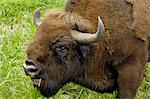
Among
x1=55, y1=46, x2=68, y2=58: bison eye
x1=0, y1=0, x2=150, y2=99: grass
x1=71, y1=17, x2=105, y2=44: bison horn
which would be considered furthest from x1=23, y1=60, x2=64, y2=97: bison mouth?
x1=0, y1=0, x2=150, y2=99: grass

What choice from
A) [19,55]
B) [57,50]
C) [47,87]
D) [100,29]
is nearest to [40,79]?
[47,87]

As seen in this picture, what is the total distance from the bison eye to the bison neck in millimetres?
301

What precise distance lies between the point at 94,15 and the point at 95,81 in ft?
2.45

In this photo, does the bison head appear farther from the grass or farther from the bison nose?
the grass

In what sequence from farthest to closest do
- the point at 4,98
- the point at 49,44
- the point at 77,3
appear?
the point at 4,98, the point at 77,3, the point at 49,44

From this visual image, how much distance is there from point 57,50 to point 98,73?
0.64m

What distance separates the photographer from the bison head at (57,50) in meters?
5.53

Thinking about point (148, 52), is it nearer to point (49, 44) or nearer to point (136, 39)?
point (136, 39)

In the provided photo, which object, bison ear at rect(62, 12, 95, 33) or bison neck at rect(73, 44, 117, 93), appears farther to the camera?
bison neck at rect(73, 44, 117, 93)

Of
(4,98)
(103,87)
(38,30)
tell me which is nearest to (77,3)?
(38,30)

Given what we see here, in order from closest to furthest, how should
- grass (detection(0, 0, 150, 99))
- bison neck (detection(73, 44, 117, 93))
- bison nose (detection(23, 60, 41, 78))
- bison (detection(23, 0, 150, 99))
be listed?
bison nose (detection(23, 60, 41, 78)), bison (detection(23, 0, 150, 99)), bison neck (detection(73, 44, 117, 93)), grass (detection(0, 0, 150, 99))

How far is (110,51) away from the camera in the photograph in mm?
5895

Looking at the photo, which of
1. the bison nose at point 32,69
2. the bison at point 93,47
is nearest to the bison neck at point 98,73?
the bison at point 93,47

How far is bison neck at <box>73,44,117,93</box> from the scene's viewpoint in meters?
5.86
